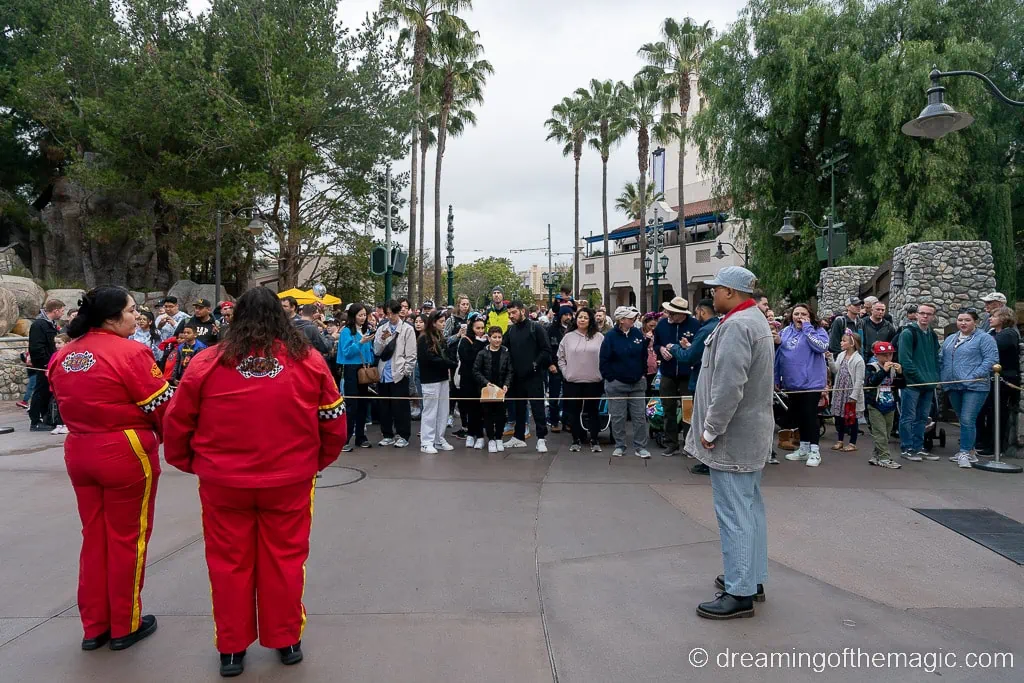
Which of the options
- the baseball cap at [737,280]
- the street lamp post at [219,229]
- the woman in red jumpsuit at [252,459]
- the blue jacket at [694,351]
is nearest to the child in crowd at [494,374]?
the blue jacket at [694,351]

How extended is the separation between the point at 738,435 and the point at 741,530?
514 mm

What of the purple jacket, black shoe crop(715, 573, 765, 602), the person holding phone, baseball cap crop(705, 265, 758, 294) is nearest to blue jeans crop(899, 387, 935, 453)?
the purple jacket

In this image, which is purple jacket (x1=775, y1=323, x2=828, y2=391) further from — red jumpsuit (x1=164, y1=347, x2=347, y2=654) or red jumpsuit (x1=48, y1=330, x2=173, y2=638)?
red jumpsuit (x1=48, y1=330, x2=173, y2=638)

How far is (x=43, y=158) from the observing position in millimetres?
31406

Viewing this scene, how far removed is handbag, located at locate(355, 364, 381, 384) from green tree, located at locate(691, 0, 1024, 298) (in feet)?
60.2

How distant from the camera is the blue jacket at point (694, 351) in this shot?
7.87m

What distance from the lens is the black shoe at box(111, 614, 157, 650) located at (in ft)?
11.8

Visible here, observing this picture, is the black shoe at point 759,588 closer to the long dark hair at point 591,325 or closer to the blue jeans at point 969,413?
the long dark hair at point 591,325

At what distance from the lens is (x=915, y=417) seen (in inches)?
344

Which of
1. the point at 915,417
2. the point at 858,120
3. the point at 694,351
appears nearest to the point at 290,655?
the point at 694,351

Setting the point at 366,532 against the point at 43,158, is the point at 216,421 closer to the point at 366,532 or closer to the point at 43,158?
the point at 366,532

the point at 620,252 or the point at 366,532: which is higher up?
the point at 620,252

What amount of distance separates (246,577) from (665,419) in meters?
6.59

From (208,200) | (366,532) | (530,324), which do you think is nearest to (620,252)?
(208,200)
